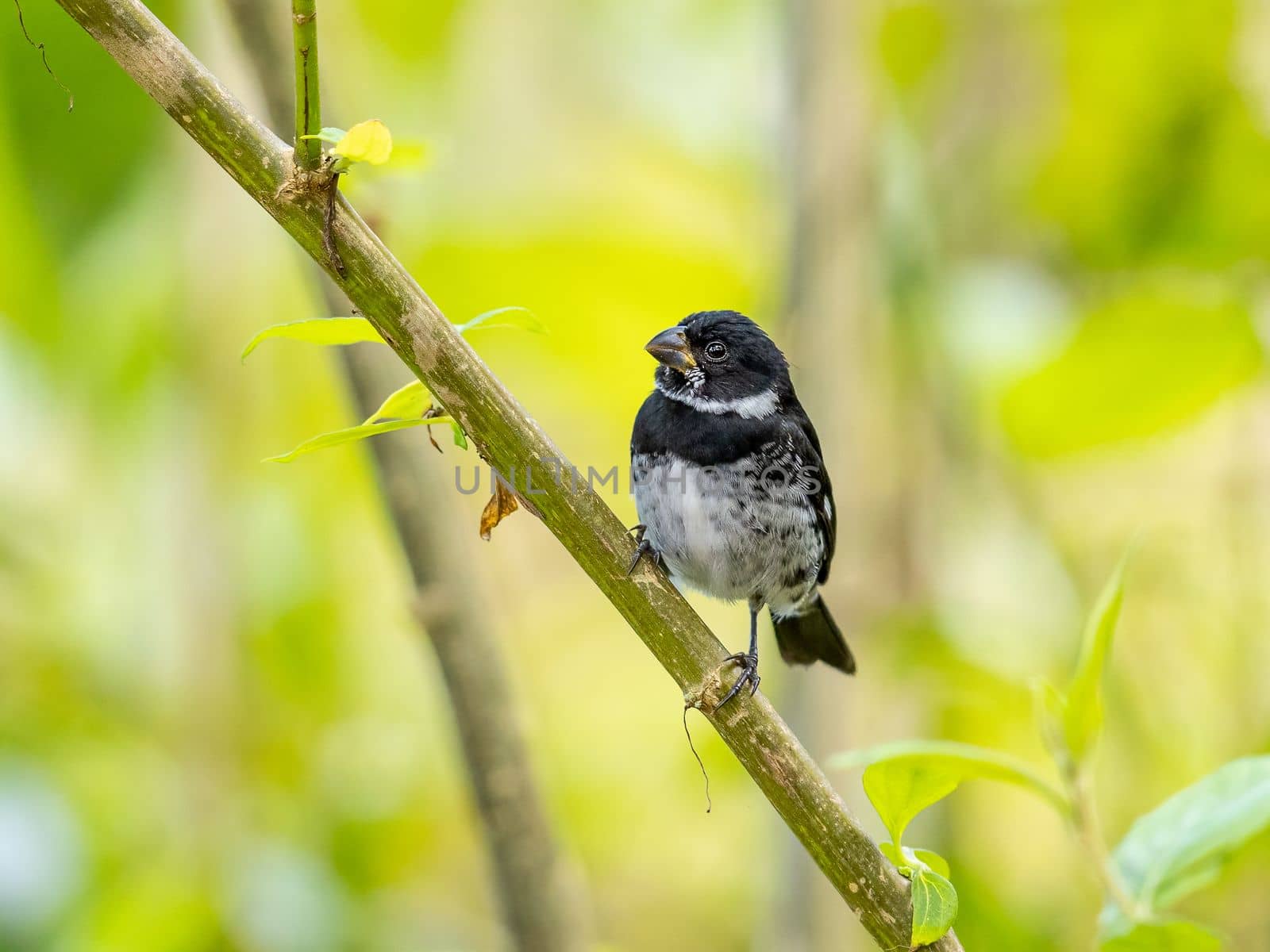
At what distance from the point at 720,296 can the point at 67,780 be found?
5.53ft

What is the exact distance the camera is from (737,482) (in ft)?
8.07

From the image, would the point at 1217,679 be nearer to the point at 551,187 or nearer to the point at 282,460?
the point at 551,187

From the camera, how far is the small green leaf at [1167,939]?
1214 millimetres

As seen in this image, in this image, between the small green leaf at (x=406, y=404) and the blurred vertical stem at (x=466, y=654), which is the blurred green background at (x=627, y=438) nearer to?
the blurred vertical stem at (x=466, y=654)

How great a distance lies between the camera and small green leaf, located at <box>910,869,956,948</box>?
1119mm

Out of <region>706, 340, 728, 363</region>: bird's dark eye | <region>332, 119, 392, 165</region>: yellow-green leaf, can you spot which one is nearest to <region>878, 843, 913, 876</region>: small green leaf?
<region>332, 119, 392, 165</region>: yellow-green leaf

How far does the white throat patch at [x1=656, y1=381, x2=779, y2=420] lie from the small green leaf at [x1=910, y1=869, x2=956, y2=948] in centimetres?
147

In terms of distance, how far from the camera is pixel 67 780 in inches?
95.6

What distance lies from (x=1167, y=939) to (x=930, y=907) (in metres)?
0.29

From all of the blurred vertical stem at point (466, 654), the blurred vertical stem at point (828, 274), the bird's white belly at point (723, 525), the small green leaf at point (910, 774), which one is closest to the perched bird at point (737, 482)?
the bird's white belly at point (723, 525)

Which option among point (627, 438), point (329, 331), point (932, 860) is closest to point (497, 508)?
point (329, 331)

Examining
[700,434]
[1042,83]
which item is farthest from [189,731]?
[1042,83]

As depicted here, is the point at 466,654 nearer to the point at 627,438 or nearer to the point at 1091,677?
the point at 1091,677

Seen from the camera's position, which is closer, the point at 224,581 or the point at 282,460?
the point at 282,460
